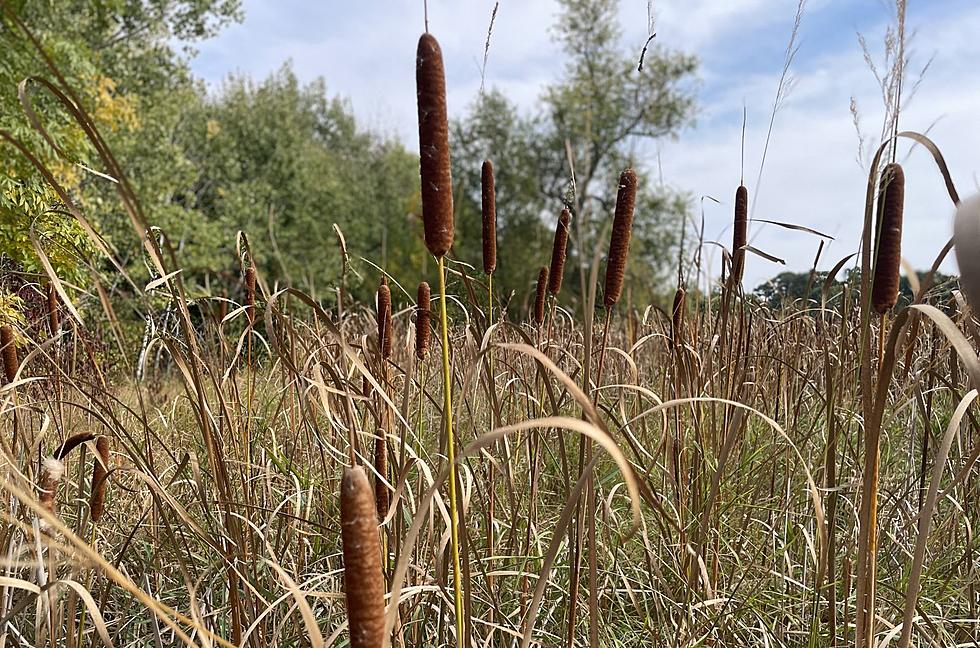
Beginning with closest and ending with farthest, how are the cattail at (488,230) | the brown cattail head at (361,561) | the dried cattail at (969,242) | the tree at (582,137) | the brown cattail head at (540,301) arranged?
the dried cattail at (969,242) < the brown cattail head at (361,561) < the cattail at (488,230) < the brown cattail head at (540,301) < the tree at (582,137)

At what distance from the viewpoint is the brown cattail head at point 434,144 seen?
2.52ft

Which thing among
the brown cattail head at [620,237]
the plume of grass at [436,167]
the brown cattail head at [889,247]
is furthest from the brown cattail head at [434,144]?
the brown cattail head at [889,247]

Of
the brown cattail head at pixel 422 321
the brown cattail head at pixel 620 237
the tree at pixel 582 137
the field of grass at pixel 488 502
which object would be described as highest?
the tree at pixel 582 137

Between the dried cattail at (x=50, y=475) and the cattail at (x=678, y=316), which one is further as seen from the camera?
the cattail at (x=678, y=316)

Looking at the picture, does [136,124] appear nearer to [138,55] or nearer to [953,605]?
[138,55]

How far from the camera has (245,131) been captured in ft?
87.6

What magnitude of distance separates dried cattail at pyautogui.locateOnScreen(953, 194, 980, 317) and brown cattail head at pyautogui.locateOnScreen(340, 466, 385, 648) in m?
0.41

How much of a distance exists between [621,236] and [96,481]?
98 cm

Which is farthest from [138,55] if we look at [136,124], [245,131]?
[245,131]

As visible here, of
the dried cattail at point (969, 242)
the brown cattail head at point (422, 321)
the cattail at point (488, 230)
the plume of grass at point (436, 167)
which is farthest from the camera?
the brown cattail head at point (422, 321)

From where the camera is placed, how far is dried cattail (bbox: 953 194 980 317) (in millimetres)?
388

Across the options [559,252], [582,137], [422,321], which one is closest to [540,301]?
[559,252]

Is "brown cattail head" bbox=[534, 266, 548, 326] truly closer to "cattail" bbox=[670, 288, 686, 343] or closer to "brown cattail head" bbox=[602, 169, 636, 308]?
"cattail" bbox=[670, 288, 686, 343]

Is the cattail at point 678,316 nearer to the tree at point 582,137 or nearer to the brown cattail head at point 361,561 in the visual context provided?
the brown cattail head at point 361,561
